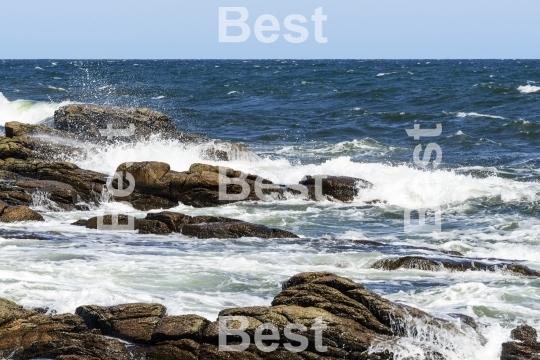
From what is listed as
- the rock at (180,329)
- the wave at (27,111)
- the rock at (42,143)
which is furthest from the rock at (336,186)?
the wave at (27,111)

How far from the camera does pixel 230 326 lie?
24.1ft

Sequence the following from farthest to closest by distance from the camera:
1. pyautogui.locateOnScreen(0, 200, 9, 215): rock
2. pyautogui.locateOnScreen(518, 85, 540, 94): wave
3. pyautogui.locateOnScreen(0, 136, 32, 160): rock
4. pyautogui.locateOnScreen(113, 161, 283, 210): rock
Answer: pyautogui.locateOnScreen(518, 85, 540, 94): wave, pyautogui.locateOnScreen(0, 136, 32, 160): rock, pyautogui.locateOnScreen(113, 161, 283, 210): rock, pyautogui.locateOnScreen(0, 200, 9, 215): rock

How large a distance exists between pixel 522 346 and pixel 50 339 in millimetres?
3968

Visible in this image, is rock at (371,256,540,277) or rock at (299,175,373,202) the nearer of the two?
rock at (371,256,540,277)

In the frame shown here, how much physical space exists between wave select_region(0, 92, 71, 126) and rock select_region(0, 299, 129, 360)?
2490 cm

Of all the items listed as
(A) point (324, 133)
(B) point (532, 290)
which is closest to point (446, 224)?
(B) point (532, 290)

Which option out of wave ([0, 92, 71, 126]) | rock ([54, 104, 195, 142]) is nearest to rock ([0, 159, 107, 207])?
rock ([54, 104, 195, 142])

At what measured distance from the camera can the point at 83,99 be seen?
3809 centimetres

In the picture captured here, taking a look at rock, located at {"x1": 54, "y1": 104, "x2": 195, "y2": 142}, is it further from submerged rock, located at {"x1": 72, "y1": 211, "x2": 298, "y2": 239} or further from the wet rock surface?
the wet rock surface

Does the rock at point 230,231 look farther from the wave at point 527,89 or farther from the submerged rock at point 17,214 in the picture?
the wave at point 527,89

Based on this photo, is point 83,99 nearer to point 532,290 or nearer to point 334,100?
point 334,100

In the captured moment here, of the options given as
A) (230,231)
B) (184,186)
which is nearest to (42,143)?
(184,186)

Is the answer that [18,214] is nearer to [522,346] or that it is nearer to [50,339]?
[50,339]

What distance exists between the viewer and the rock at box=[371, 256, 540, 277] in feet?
35.7
